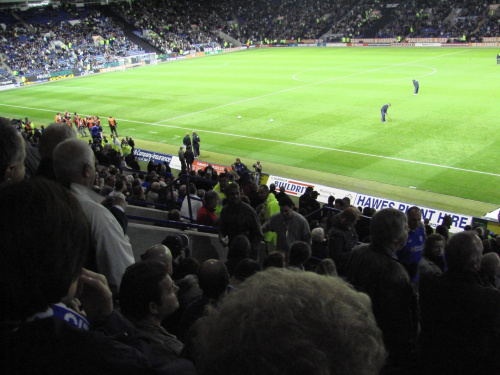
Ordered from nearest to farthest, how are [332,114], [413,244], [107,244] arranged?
1. [107,244]
2. [413,244]
3. [332,114]

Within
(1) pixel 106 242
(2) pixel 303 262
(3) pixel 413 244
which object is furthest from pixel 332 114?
(1) pixel 106 242

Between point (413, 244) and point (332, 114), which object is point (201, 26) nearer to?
point (332, 114)

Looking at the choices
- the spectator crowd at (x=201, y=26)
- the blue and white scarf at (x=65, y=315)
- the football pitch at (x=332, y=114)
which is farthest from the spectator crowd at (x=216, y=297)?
the spectator crowd at (x=201, y=26)

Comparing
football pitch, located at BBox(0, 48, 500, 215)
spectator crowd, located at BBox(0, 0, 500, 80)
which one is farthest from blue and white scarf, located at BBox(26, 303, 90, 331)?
spectator crowd, located at BBox(0, 0, 500, 80)

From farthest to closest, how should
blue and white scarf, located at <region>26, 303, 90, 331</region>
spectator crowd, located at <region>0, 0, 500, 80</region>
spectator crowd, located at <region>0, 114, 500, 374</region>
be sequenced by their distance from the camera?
spectator crowd, located at <region>0, 0, 500, 80</region> → blue and white scarf, located at <region>26, 303, 90, 331</region> → spectator crowd, located at <region>0, 114, 500, 374</region>

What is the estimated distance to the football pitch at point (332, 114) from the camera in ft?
65.1

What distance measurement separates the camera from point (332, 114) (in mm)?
29469

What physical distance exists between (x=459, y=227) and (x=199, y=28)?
7366 cm

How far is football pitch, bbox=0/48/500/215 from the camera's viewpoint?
19828 mm

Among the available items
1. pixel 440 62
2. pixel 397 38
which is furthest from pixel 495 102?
pixel 397 38

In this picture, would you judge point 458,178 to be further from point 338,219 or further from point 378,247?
point 378,247

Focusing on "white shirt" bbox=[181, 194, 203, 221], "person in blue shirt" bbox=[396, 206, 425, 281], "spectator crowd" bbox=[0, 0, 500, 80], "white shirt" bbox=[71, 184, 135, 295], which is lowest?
"white shirt" bbox=[181, 194, 203, 221]

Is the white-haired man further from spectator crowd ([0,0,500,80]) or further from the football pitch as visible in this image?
spectator crowd ([0,0,500,80])

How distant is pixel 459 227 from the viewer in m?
13.6
